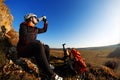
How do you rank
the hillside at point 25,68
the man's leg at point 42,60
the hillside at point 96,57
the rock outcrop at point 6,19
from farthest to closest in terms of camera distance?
the rock outcrop at point 6,19, the hillside at point 96,57, the hillside at point 25,68, the man's leg at point 42,60

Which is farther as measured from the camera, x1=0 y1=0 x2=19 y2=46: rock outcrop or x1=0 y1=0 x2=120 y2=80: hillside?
x1=0 y1=0 x2=19 y2=46: rock outcrop

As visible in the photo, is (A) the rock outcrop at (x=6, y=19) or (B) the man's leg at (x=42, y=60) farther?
(A) the rock outcrop at (x=6, y=19)

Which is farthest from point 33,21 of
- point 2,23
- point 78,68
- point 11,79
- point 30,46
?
point 2,23

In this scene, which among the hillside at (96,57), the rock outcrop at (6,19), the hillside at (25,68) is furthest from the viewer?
the rock outcrop at (6,19)

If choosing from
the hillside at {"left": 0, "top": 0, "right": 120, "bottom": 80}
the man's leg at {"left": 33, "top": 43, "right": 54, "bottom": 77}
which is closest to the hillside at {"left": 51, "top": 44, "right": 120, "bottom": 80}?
the hillside at {"left": 0, "top": 0, "right": 120, "bottom": 80}

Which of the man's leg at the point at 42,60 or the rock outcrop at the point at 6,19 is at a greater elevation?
the rock outcrop at the point at 6,19

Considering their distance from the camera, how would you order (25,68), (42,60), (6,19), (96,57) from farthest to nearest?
1. (96,57)
2. (6,19)
3. (25,68)
4. (42,60)

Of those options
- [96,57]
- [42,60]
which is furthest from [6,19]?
[96,57]

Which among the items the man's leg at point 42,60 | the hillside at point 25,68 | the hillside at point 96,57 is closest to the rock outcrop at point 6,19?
the hillside at point 25,68

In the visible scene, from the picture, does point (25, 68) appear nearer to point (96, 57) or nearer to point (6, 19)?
point (6, 19)

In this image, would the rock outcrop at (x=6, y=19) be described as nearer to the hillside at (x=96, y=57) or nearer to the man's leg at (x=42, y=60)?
the hillside at (x=96, y=57)

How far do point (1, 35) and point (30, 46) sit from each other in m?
8.32

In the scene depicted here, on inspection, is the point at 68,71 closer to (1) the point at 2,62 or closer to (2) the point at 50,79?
(1) the point at 2,62

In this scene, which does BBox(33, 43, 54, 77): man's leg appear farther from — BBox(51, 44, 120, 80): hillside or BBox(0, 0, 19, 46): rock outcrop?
BBox(0, 0, 19, 46): rock outcrop
